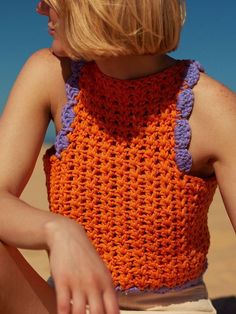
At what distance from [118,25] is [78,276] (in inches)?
25.8

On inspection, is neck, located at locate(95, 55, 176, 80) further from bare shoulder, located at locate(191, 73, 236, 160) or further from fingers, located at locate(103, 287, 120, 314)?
fingers, located at locate(103, 287, 120, 314)

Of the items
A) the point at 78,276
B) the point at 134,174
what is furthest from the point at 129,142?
the point at 78,276

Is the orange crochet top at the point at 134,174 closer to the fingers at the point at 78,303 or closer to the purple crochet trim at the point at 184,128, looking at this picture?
the purple crochet trim at the point at 184,128

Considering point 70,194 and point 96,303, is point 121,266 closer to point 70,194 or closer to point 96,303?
point 70,194

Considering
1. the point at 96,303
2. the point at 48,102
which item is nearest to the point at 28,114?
the point at 48,102

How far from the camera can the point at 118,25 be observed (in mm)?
1613

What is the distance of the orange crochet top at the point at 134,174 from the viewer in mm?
1737

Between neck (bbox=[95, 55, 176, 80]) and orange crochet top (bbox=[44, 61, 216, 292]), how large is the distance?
20 mm

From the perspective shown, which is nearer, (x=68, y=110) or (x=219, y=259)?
(x=68, y=110)

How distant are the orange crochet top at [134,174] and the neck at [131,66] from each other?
0.07ft

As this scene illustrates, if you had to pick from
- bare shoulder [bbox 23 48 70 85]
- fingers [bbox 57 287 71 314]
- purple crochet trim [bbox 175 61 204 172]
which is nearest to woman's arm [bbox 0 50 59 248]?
bare shoulder [bbox 23 48 70 85]

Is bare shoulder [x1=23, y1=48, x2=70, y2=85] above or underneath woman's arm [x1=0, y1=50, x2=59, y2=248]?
above

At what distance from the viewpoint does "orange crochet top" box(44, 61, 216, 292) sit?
1737 millimetres

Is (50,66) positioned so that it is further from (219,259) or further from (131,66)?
(219,259)
